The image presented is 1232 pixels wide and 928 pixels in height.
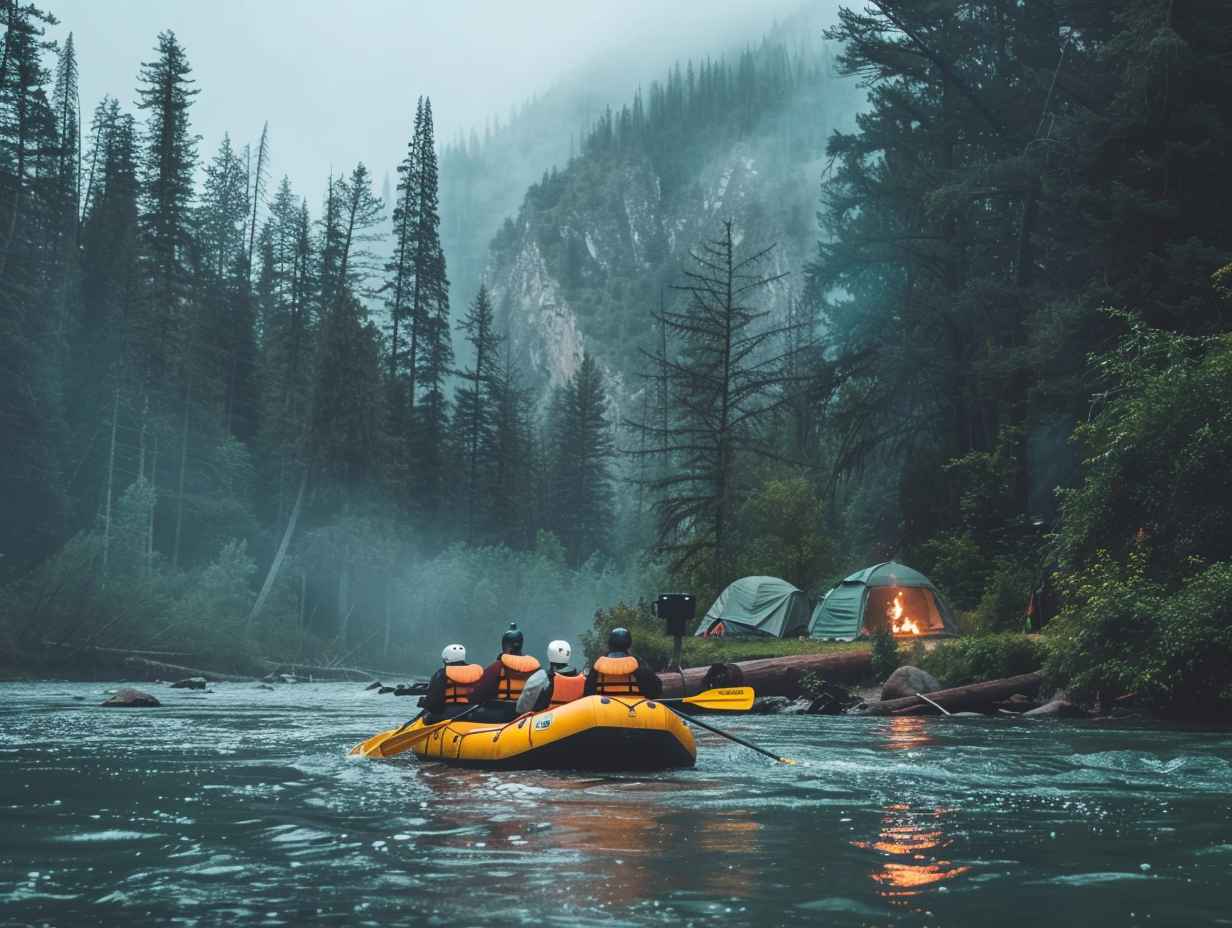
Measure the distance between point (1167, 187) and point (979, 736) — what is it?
14691 mm

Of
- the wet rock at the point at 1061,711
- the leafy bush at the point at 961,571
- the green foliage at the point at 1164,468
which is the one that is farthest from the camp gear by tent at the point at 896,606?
the wet rock at the point at 1061,711

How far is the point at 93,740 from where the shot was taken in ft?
51.3

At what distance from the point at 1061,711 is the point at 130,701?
1682 cm

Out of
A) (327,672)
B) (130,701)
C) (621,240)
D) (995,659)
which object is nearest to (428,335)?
(327,672)

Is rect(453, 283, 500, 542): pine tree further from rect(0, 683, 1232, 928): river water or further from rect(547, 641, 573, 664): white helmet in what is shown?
rect(547, 641, 573, 664): white helmet

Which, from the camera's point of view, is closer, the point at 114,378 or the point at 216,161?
the point at 114,378

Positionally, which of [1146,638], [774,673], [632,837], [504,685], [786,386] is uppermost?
[786,386]

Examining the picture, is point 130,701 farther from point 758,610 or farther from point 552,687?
point 758,610

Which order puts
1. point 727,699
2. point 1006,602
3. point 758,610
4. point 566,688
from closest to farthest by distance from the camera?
point 566,688 → point 727,699 → point 1006,602 → point 758,610

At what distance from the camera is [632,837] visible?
8164 millimetres

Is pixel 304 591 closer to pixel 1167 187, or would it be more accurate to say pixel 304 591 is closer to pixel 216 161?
pixel 1167 187

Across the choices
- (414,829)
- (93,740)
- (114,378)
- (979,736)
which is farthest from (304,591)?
(414,829)

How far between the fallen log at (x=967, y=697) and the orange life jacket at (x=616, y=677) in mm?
9347

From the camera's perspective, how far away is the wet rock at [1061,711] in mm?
19594
